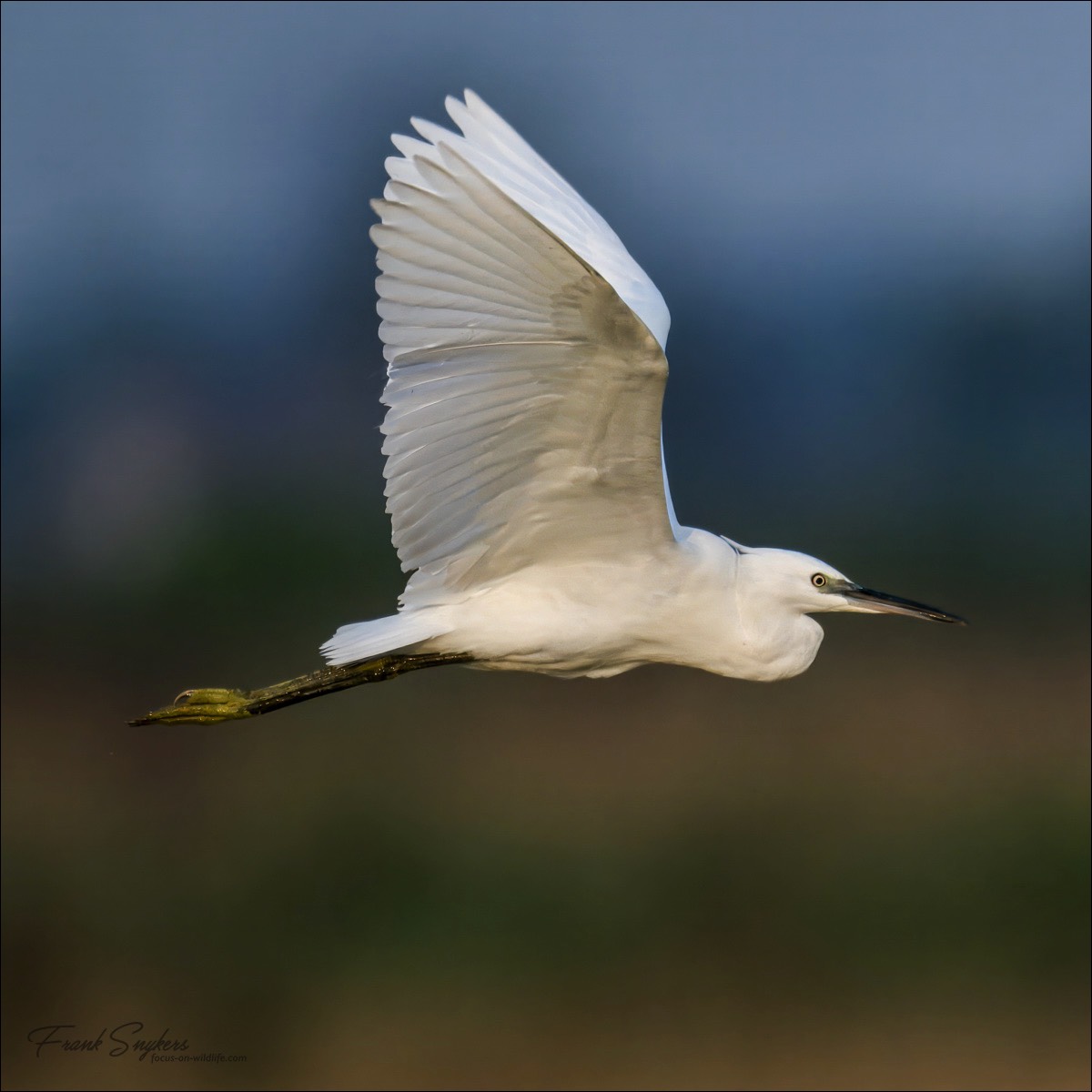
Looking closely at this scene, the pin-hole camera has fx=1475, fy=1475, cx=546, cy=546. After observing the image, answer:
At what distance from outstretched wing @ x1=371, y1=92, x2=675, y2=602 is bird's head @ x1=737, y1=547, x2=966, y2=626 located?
331 millimetres

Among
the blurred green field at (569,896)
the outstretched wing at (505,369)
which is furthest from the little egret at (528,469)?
the blurred green field at (569,896)

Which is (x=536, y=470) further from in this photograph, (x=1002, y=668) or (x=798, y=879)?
(x=1002, y=668)

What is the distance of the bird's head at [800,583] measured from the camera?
170 inches

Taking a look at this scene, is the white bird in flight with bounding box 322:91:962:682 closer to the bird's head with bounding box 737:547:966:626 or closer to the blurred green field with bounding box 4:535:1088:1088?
the bird's head with bounding box 737:547:966:626

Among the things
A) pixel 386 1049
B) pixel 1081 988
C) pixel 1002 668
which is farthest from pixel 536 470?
pixel 1002 668

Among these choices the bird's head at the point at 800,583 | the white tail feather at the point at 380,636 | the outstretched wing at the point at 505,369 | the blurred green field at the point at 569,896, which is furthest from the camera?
the blurred green field at the point at 569,896

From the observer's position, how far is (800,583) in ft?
14.2

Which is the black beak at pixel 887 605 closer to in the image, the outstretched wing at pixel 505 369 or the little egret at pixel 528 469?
the little egret at pixel 528 469

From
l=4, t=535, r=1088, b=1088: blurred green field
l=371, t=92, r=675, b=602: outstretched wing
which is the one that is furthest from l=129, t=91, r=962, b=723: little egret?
l=4, t=535, r=1088, b=1088: blurred green field

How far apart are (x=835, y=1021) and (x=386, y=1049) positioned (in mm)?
2876

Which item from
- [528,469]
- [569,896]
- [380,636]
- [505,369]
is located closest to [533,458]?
[528,469]

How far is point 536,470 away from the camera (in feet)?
12.8

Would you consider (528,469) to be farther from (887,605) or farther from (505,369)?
(887,605)

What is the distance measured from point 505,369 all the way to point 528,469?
0.38m
